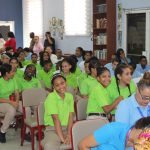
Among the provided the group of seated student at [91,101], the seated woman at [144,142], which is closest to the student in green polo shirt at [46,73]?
the group of seated student at [91,101]

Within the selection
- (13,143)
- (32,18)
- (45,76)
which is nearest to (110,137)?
(13,143)

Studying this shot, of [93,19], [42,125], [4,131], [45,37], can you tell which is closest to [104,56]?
[93,19]

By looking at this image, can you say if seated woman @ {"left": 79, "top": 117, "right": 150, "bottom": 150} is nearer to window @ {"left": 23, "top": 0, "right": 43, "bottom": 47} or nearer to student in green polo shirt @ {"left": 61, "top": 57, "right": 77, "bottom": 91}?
student in green polo shirt @ {"left": 61, "top": 57, "right": 77, "bottom": 91}

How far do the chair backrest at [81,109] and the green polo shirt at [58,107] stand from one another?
0.19m

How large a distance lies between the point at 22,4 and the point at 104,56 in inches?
216

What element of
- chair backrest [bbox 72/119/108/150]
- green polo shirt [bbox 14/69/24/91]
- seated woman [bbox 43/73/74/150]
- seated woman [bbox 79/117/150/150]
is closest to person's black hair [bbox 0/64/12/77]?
green polo shirt [bbox 14/69/24/91]

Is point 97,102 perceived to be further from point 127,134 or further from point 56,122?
point 127,134

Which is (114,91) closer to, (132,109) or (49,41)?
(132,109)

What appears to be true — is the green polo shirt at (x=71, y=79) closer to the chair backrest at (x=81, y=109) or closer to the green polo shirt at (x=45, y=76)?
the green polo shirt at (x=45, y=76)

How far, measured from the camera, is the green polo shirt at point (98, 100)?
12.0 feet

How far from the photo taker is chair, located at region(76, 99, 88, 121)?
392 centimetres

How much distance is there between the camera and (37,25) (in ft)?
40.1

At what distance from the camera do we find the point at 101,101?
12.0 ft

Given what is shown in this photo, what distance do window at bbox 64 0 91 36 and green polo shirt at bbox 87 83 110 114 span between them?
6086mm
